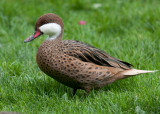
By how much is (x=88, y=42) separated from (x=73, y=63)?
1836 mm

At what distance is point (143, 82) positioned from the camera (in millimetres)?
4332

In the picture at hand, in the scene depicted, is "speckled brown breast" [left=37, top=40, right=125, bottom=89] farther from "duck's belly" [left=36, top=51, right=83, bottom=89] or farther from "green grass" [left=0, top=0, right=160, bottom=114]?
"green grass" [left=0, top=0, right=160, bottom=114]

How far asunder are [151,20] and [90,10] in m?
1.66

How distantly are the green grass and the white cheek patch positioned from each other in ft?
2.32

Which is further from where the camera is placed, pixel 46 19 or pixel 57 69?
pixel 46 19

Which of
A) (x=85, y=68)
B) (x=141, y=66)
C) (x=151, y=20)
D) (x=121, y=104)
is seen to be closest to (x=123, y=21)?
(x=151, y=20)

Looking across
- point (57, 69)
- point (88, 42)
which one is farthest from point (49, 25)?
point (88, 42)

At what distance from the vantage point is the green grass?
3.81m

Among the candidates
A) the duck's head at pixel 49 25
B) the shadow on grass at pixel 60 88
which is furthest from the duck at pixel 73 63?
the shadow on grass at pixel 60 88

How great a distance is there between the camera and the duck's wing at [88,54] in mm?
4184

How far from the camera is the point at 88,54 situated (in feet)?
14.0

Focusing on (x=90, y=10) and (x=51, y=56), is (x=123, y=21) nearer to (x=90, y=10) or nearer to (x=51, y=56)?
(x=90, y=10)

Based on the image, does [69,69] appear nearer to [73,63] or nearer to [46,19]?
[73,63]

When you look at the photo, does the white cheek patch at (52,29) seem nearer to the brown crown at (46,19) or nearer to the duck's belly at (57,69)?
the brown crown at (46,19)
